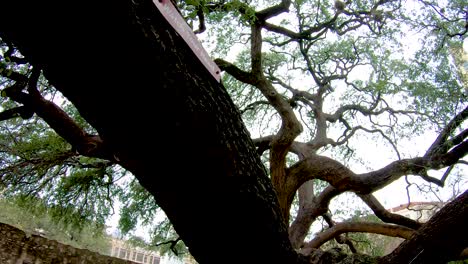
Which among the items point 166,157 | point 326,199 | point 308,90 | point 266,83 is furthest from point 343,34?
point 166,157

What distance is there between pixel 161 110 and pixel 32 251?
552 centimetres

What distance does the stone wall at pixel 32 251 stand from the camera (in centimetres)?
544

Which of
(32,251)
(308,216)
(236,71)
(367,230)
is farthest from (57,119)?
(367,230)

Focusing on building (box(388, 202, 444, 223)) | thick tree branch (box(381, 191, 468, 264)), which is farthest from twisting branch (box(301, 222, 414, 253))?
thick tree branch (box(381, 191, 468, 264))

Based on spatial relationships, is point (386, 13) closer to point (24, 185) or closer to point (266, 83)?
point (266, 83)

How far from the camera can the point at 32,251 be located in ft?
18.6

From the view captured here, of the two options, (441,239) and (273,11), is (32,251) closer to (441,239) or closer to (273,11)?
(273,11)

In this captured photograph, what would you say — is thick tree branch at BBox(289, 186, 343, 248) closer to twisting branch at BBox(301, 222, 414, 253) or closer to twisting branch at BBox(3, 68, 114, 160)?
twisting branch at BBox(301, 222, 414, 253)

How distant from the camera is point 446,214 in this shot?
2.50m

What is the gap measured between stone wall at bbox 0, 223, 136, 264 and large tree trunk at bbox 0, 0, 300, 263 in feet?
15.9

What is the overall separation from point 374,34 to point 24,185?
→ 7.57m

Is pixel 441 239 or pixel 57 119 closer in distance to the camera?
pixel 441 239

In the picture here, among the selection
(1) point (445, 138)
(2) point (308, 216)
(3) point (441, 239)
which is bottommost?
(3) point (441, 239)

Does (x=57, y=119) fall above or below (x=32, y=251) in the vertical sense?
above
